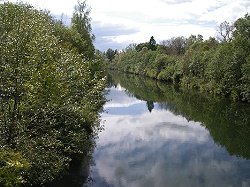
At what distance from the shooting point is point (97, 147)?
22672 millimetres

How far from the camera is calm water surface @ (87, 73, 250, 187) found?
17234 mm

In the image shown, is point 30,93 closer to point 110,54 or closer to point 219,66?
point 219,66

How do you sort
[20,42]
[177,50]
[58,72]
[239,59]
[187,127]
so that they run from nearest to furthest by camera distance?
[20,42]
[58,72]
[187,127]
[239,59]
[177,50]

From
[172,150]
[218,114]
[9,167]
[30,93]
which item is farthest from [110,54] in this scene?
[9,167]

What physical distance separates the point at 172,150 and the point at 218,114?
1531cm

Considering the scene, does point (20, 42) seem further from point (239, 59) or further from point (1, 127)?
point (239, 59)

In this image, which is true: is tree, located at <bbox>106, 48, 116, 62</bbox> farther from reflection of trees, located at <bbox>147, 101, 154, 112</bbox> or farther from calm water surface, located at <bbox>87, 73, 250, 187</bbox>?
calm water surface, located at <bbox>87, 73, 250, 187</bbox>

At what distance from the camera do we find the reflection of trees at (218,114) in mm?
24797

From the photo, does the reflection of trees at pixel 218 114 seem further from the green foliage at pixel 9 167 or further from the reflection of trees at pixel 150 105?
the green foliage at pixel 9 167

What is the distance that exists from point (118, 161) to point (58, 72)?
33.5 feet

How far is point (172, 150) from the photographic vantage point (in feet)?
74.6

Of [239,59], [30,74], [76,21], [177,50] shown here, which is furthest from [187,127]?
[177,50]

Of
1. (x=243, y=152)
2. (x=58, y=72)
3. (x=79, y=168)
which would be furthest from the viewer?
(x=243, y=152)

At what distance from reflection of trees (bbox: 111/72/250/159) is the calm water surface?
0.08 m
